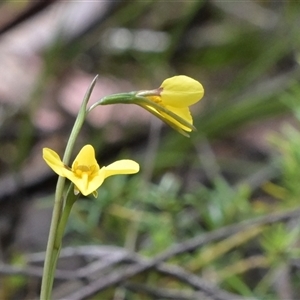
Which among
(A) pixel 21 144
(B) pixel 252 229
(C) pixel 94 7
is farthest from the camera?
(C) pixel 94 7

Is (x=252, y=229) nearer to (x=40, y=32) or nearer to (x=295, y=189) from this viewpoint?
(x=295, y=189)

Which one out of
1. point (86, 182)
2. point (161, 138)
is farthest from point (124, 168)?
point (161, 138)

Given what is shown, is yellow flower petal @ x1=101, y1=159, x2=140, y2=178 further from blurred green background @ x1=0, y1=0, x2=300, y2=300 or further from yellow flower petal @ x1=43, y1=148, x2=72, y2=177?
blurred green background @ x1=0, y1=0, x2=300, y2=300

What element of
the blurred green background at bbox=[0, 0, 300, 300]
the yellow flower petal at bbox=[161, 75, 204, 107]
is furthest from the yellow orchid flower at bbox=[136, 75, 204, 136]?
the blurred green background at bbox=[0, 0, 300, 300]

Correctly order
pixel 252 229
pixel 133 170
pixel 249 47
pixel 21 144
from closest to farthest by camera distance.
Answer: pixel 133 170 → pixel 252 229 → pixel 21 144 → pixel 249 47

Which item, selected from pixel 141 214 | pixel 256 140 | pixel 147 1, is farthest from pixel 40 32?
pixel 141 214

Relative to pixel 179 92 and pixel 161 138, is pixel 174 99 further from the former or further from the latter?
pixel 161 138

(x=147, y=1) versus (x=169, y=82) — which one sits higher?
(x=147, y=1)
